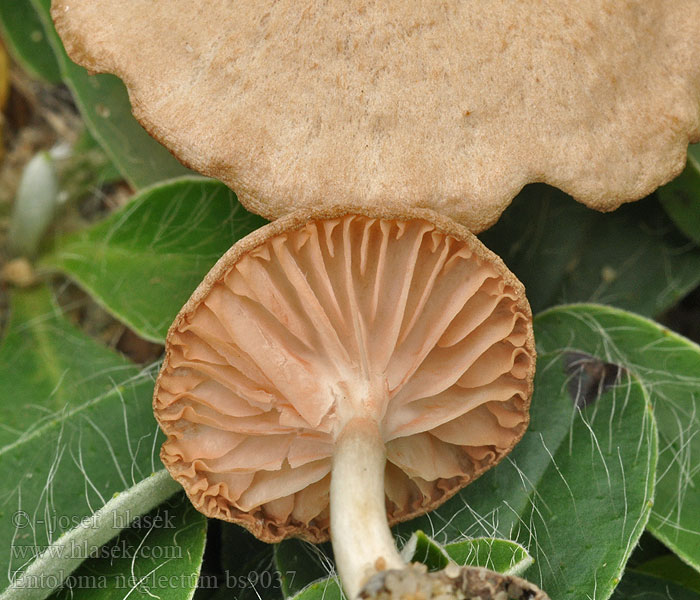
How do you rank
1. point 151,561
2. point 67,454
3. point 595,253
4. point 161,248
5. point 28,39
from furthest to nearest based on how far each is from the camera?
point 28,39, point 595,253, point 161,248, point 67,454, point 151,561

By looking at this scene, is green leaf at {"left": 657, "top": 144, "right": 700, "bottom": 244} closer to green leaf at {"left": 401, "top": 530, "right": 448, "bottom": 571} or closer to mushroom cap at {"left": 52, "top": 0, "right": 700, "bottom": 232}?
mushroom cap at {"left": 52, "top": 0, "right": 700, "bottom": 232}

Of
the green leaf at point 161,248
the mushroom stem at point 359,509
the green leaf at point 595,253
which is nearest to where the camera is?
the mushroom stem at point 359,509

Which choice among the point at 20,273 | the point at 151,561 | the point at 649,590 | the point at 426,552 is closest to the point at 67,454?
the point at 151,561

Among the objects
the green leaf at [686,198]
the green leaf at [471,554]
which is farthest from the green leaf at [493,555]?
the green leaf at [686,198]

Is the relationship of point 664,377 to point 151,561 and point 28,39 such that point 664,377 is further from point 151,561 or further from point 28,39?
point 28,39

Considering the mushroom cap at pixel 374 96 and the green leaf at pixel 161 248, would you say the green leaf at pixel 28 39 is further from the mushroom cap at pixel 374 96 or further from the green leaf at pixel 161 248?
the mushroom cap at pixel 374 96
